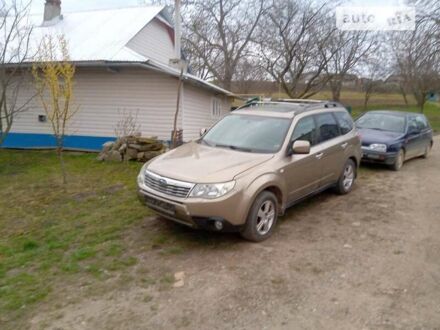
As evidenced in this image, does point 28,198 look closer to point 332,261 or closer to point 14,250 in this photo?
point 14,250

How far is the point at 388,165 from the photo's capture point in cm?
895

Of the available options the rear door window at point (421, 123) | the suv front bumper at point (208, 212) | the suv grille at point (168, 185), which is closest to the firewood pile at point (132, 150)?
the suv grille at point (168, 185)

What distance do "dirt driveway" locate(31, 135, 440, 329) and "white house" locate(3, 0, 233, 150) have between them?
22.7ft

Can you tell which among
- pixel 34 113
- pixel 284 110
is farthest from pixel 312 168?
pixel 34 113

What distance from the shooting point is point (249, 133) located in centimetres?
522

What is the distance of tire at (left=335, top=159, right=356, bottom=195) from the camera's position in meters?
6.46

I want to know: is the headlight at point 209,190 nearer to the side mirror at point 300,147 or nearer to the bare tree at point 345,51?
the side mirror at point 300,147

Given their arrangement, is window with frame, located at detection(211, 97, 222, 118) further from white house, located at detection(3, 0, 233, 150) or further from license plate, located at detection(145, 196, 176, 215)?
license plate, located at detection(145, 196, 176, 215)

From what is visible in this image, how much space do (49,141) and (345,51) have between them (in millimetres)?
19990

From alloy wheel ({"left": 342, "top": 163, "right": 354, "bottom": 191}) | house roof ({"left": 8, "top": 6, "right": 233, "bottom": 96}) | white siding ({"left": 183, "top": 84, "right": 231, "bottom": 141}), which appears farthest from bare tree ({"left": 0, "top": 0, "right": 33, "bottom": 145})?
alloy wheel ({"left": 342, "top": 163, "right": 354, "bottom": 191})

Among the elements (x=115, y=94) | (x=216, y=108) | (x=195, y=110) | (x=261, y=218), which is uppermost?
(x=115, y=94)

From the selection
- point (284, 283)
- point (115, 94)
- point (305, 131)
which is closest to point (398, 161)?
point (305, 131)

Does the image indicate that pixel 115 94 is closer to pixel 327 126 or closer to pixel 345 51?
pixel 327 126

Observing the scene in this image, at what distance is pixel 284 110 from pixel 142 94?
7135mm
